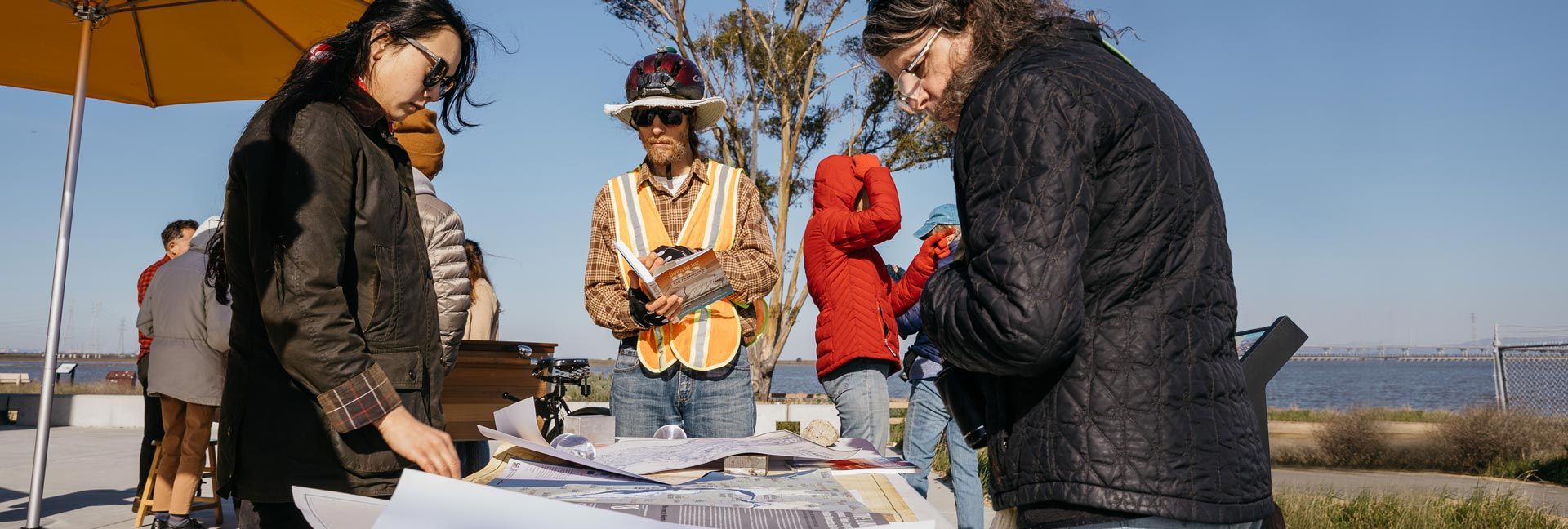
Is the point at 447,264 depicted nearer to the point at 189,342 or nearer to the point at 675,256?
the point at 675,256

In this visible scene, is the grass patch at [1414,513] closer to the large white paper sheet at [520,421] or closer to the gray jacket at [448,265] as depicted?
the gray jacket at [448,265]

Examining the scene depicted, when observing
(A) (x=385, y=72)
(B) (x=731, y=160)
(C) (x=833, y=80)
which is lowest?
(A) (x=385, y=72)

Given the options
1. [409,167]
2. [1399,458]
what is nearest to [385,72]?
[409,167]

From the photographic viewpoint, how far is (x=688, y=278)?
2.63 m

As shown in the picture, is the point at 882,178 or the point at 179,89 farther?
the point at 179,89

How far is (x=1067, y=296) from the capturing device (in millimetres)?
1146

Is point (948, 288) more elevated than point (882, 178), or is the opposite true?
point (882, 178)

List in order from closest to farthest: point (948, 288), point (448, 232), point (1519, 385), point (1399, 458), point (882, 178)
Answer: point (948, 288)
point (448, 232)
point (882, 178)
point (1399, 458)
point (1519, 385)

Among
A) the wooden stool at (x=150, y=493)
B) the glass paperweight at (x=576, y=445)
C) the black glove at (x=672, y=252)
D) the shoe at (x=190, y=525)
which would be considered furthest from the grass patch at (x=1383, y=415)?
the glass paperweight at (x=576, y=445)

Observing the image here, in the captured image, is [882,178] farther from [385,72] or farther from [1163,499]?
[1163,499]

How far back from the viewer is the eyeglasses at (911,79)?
1.46m

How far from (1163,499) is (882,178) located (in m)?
2.63

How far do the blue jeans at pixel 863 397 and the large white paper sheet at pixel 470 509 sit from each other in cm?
261

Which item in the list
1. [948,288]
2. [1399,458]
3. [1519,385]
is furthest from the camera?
[1519,385]
